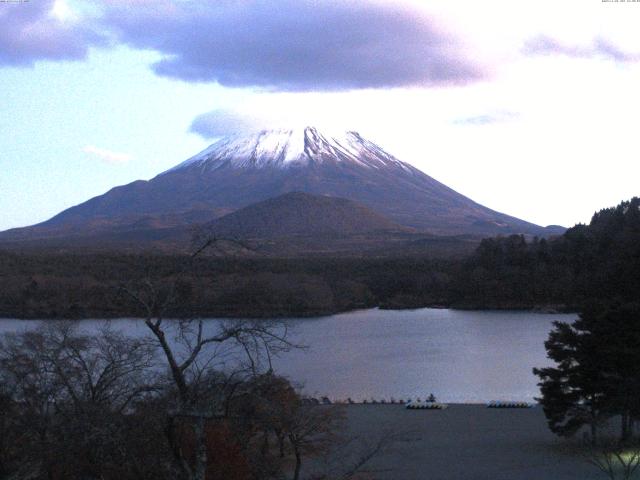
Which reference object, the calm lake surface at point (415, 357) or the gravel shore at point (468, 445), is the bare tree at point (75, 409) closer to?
the gravel shore at point (468, 445)

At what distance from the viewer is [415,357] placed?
953 inches

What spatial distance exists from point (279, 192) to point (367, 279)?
155 ft

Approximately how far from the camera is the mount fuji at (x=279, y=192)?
3374 inches

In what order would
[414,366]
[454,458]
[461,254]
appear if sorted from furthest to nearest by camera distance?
[461,254], [414,366], [454,458]

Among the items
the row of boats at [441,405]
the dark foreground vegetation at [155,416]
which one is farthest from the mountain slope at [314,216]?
the dark foreground vegetation at [155,416]

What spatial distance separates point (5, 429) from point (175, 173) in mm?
A: 100862

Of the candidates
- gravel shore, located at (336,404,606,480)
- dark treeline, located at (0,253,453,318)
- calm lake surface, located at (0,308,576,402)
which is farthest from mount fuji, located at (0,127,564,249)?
gravel shore, located at (336,404,606,480)

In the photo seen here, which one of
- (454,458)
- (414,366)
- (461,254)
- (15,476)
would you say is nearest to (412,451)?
(454,458)

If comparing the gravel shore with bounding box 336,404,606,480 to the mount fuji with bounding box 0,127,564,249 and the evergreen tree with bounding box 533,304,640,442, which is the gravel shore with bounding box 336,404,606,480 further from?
the mount fuji with bounding box 0,127,564,249

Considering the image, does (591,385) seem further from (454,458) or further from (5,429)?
(5,429)

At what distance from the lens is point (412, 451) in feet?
41.6

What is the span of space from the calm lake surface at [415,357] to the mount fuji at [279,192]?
48244mm

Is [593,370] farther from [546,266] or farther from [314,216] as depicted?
[314,216]

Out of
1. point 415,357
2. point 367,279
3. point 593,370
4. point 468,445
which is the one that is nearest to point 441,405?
point 468,445
